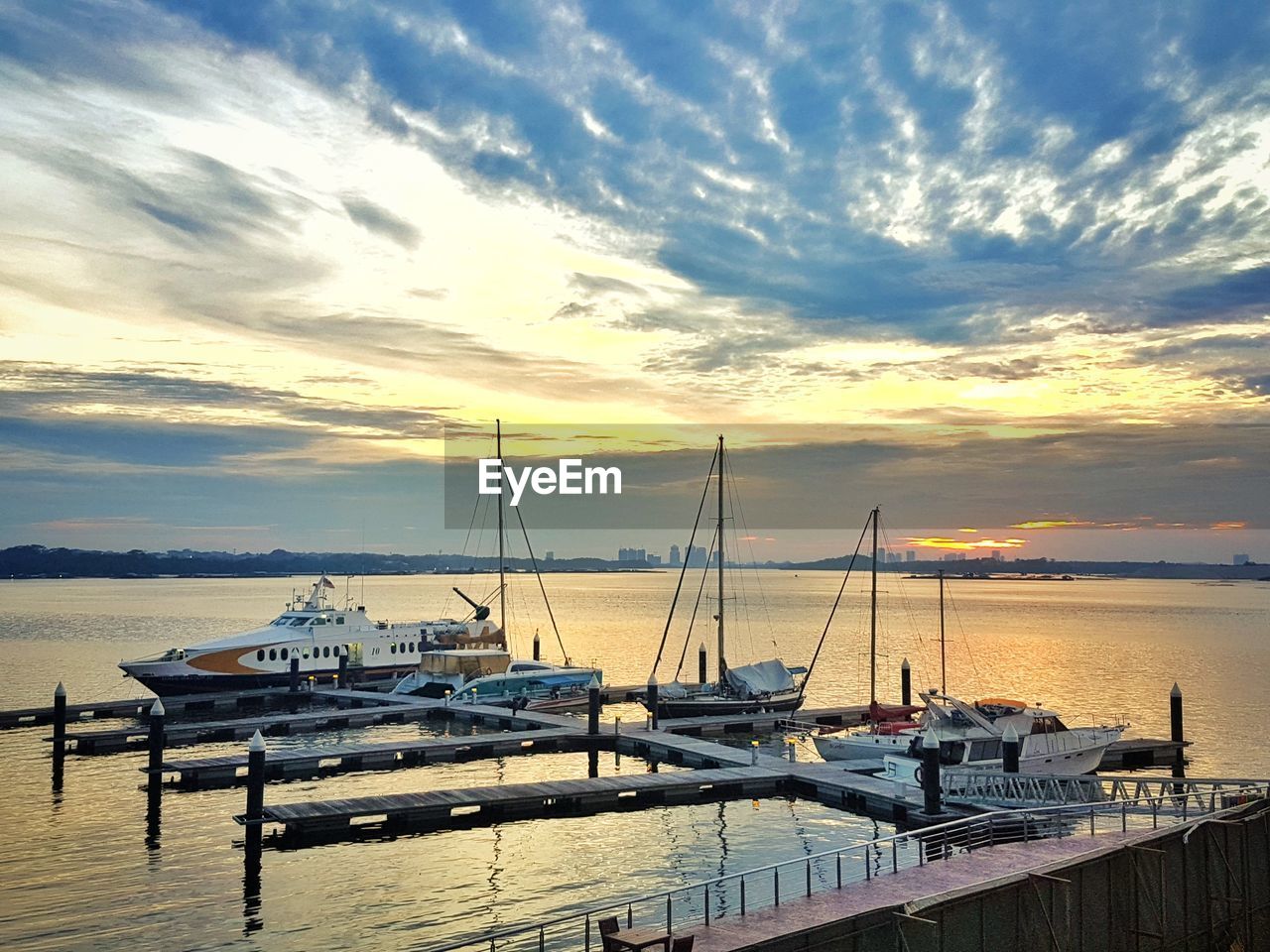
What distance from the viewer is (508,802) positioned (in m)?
32.8

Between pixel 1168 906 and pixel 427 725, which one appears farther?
pixel 427 725

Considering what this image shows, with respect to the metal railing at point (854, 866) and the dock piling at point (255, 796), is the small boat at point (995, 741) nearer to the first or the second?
the metal railing at point (854, 866)

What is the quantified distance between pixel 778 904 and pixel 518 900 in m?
8.95

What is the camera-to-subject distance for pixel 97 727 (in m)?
51.6

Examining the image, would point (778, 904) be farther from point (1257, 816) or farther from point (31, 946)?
point (31, 946)

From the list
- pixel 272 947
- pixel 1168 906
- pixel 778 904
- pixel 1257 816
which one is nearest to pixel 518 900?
pixel 272 947

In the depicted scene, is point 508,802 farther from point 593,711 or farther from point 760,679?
point 760,679

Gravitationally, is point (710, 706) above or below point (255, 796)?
below

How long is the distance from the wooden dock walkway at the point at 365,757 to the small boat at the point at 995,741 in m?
13.9

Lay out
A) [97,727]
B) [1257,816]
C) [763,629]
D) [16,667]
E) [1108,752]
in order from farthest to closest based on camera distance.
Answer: [763,629] < [16,667] < [97,727] < [1108,752] < [1257,816]

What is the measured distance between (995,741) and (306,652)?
43.0m

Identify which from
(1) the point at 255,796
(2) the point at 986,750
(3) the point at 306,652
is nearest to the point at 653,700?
(2) the point at 986,750

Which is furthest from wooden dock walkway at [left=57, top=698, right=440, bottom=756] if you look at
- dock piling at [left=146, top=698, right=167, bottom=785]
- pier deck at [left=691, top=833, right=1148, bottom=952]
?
pier deck at [left=691, top=833, right=1148, bottom=952]

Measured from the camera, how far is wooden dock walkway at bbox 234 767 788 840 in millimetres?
30047
